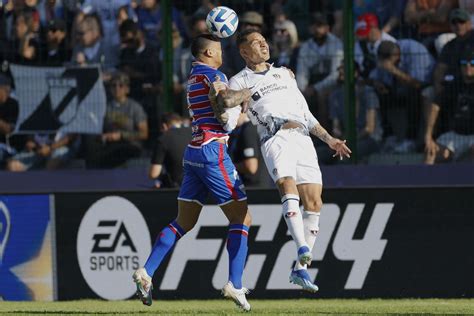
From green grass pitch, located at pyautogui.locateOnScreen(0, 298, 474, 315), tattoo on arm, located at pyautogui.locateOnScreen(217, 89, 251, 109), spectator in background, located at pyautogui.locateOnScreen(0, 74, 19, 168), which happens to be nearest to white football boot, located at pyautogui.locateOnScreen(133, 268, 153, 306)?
green grass pitch, located at pyautogui.locateOnScreen(0, 298, 474, 315)

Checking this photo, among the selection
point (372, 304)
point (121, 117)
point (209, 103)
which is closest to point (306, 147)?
point (209, 103)

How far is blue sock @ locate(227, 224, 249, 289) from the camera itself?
9172 millimetres

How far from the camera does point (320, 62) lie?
14141 millimetres

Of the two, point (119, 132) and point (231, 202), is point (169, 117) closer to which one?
point (119, 132)

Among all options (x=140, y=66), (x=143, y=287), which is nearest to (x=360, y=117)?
(x=140, y=66)

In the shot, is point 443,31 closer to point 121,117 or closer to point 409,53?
point 409,53

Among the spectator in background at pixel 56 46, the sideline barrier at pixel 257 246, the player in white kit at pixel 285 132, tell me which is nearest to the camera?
the player in white kit at pixel 285 132

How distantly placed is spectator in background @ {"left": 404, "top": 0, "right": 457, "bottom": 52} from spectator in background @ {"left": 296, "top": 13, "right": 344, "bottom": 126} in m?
0.97

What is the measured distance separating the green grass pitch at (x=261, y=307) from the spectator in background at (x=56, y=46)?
4142mm

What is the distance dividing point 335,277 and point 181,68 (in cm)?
426

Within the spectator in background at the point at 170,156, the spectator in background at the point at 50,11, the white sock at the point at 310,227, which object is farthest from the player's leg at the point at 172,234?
the spectator in background at the point at 50,11

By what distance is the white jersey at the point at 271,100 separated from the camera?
958cm

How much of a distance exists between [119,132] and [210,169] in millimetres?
5722

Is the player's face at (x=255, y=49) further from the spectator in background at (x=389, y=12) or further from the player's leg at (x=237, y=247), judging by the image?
the spectator in background at (x=389, y=12)
